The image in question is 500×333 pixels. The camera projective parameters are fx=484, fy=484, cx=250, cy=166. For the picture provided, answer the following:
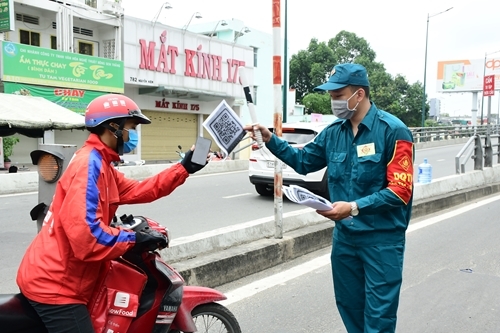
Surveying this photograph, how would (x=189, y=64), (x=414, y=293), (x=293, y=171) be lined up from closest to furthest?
(x=414, y=293)
(x=293, y=171)
(x=189, y=64)

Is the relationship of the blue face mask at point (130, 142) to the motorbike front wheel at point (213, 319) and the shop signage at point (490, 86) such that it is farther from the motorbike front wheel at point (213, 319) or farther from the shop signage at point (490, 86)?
the shop signage at point (490, 86)

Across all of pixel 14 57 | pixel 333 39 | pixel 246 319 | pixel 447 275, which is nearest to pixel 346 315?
pixel 246 319

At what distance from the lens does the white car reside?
9844mm

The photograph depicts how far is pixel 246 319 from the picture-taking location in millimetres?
4004

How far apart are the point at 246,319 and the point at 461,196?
7.43m

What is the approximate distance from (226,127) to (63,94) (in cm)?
1718

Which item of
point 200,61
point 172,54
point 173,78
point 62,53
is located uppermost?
point 172,54

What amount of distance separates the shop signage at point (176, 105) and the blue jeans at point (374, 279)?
22038mm

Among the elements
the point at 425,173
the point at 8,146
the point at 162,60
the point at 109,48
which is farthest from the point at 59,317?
the point at 162,60

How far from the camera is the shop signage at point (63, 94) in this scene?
17.0 m

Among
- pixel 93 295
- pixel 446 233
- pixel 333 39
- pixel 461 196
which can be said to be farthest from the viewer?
pixel 333 39

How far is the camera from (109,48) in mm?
21484

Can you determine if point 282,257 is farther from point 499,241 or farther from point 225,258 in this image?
point 499,241

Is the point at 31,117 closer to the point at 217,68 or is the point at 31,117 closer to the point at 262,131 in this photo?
the point at 262,131
